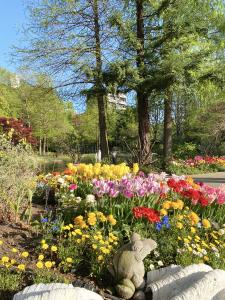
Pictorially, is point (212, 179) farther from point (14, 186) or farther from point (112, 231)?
point (112, 231)

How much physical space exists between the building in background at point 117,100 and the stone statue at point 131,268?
527 inches

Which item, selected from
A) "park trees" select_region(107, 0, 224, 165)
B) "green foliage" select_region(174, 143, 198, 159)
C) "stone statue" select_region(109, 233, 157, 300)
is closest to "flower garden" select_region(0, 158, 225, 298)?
"stone statue" select_region(109, 233, 157, 300)

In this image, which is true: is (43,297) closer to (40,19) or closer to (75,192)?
(75,192)

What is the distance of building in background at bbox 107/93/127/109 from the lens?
1725cm

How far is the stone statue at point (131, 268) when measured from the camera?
373 cm

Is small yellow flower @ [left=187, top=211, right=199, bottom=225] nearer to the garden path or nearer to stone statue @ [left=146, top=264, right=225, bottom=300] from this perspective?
stone statue @ [left=146, top=264, right=225, bottom=300]

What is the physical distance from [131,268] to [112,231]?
3.59ft

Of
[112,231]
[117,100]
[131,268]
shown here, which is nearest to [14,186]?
[112,231]

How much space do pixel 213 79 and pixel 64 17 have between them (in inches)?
255

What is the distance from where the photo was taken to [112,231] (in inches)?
190

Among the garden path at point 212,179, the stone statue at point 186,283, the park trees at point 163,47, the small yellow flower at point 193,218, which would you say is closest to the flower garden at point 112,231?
the small yellow flower at point 193,218

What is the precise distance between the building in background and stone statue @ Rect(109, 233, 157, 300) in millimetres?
13394

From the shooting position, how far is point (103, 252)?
13.6ft

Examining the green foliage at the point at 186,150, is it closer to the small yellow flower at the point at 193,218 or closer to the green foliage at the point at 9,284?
the small yellow flower at the point at 193,218
